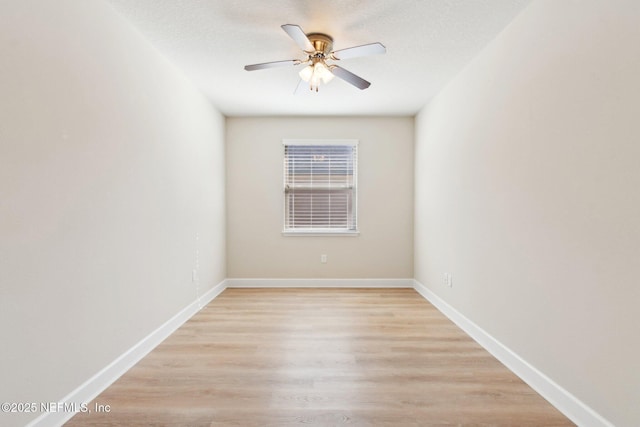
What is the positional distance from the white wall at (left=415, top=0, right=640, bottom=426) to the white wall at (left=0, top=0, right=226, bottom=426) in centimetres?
265

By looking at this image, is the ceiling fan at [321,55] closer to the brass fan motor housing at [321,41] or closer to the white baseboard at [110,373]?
the brass fan motor housing at [321,41]

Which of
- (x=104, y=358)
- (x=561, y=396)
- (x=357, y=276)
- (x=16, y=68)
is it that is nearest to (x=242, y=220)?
(x=357, y=276)

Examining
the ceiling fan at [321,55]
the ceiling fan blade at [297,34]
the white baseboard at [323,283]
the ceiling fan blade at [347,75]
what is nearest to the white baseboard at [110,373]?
the white baseboard at [323,283]

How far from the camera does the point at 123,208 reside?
7.13 feet

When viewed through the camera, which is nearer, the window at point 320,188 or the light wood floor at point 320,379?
the light wood floor at point 320,379

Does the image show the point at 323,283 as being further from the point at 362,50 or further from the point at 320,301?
the point at 362,50

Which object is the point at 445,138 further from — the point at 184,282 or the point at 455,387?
the point at 184,282

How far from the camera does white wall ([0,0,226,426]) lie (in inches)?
56.1

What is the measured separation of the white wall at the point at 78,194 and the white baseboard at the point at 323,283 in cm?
169

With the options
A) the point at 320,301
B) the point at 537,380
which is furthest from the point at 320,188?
the point at 537,380

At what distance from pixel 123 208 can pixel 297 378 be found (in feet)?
5.31

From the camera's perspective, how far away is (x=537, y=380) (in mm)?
1919

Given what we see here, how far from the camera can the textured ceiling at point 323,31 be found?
6.77 feet

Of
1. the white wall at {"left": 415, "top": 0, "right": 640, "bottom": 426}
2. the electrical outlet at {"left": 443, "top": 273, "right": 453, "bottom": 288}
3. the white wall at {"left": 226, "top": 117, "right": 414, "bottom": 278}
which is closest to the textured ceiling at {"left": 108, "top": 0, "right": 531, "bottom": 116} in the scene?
the white wall at {"left": 415, "top": 0, "right": 640, "bottom": 426}
